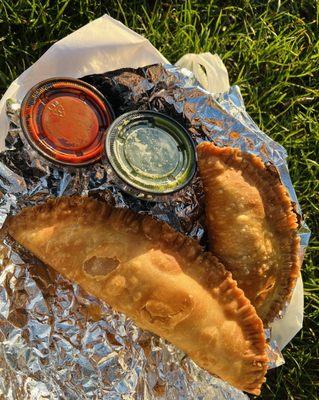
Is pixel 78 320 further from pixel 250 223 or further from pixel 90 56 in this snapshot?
pixel 90 56

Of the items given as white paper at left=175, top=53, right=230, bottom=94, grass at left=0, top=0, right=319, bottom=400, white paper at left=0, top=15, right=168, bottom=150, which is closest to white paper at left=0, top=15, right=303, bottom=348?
white paper at left=0, top=15, right=168, bottom=150

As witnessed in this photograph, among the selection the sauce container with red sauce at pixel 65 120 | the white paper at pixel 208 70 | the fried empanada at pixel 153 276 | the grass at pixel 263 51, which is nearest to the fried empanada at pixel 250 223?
the fried empanada at pixel 153 276

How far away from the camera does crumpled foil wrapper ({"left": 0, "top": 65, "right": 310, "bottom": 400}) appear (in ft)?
9.32

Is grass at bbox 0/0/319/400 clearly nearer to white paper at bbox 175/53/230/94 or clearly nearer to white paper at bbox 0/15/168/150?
white paper at bbox 175/53/230/94

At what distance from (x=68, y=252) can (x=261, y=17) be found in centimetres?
190

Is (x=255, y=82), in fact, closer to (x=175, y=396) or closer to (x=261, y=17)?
(x=261, y=17)

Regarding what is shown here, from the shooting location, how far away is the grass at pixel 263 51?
10.7 feet

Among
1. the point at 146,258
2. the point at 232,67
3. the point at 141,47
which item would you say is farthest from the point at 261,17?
the point at 146,258

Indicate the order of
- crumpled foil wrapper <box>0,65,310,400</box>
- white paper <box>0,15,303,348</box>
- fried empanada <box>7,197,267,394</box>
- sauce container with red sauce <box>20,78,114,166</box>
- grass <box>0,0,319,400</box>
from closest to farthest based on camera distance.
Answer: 1. fried empanada <box>7,197,267,394</box>
2. sauce container with red sauce <box>20,78,114,166</box>
3. crumpled foil wrapper <box>0,65,310,400</box>
4. white paper <box>0,15,303,348</box>
5. grass <box>0,0,319,400</box>

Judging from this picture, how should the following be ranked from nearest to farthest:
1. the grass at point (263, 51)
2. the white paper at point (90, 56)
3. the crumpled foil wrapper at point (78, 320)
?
the crumpled foil wrapper at point (78, 320) < the white paper at point (90, 56) < the grass at point (263, 51)

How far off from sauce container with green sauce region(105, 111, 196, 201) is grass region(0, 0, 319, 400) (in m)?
0.71

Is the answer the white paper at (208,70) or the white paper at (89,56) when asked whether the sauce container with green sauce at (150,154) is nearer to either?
the white paper at (89,56)

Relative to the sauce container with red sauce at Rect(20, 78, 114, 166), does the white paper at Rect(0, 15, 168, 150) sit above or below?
above

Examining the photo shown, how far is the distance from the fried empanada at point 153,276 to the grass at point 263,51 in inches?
33.9
